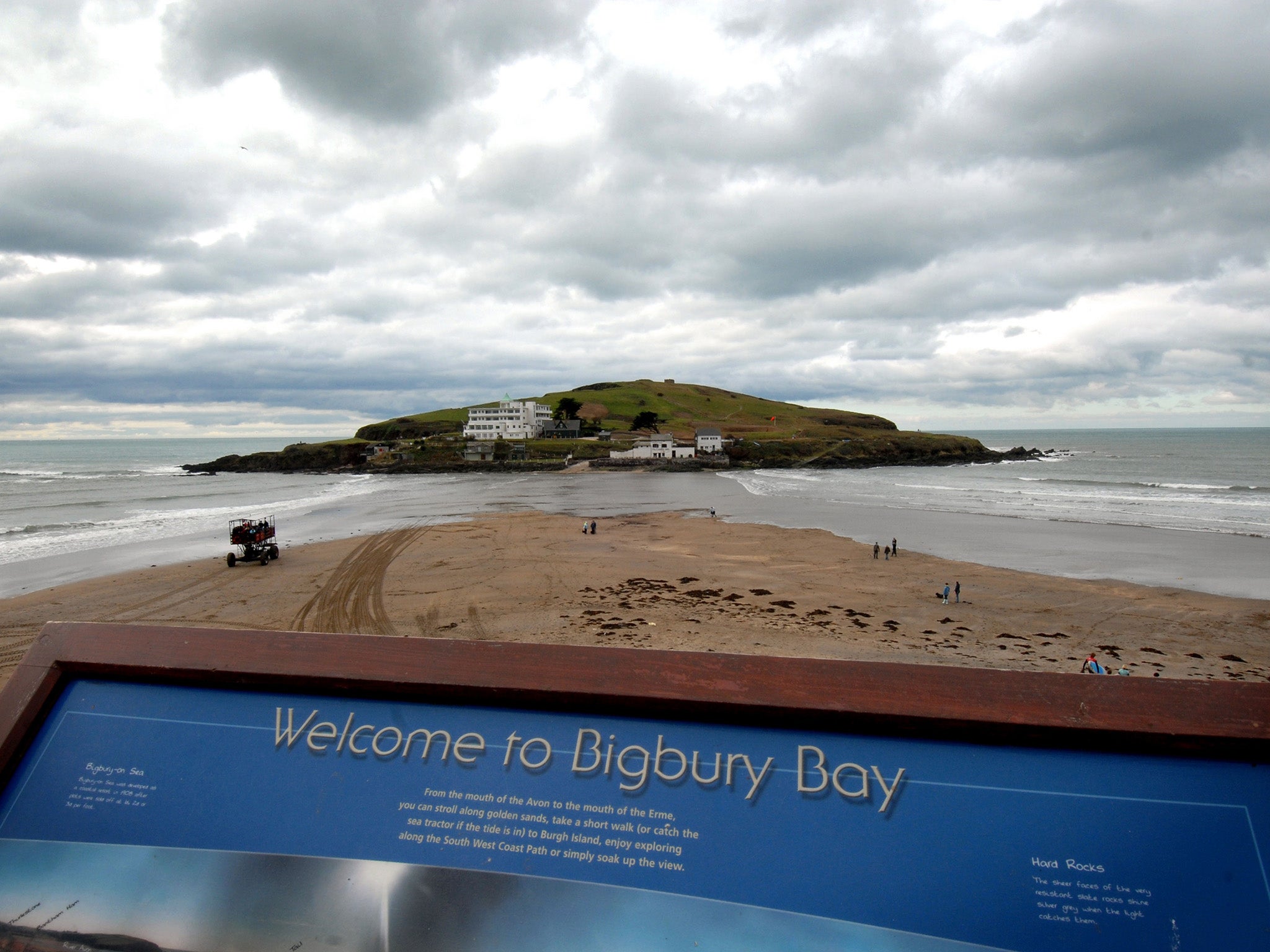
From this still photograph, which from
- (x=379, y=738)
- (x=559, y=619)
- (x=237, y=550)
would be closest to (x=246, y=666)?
(x=379, y=738)

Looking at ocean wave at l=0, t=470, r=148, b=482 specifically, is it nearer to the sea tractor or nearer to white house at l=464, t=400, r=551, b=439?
white house at l=464, t=400, r=551, b=439

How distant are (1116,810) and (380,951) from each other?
2.81 meters

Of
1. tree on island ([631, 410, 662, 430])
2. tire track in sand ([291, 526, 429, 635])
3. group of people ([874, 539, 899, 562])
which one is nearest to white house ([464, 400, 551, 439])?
tree on island ([631, 410, 662, 430])

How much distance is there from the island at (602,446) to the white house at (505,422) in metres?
0.16

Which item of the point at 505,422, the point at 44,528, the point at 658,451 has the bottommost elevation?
the point at 44,528

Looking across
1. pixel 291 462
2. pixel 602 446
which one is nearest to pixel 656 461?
pixel 602 446

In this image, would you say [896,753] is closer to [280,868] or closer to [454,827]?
[454,827]

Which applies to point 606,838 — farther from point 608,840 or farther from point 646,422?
point 646,422

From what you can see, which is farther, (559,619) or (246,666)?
(559,619)

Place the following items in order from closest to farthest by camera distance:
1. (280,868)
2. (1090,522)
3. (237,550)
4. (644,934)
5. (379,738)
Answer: (644,934) < (280,868) < (379,738) < (237,550) < (1090,522)

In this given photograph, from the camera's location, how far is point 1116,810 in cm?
238

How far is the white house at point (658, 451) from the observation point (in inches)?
3612

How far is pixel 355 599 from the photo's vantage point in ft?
58.6

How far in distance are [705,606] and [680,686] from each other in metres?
14.6
